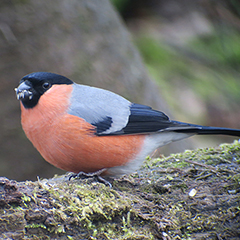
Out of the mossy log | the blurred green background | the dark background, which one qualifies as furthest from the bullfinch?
the blurred green background

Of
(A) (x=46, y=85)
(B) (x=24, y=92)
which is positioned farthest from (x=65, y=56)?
(B) (x=24, y=92)

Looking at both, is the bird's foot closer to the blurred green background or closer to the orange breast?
the orange breast

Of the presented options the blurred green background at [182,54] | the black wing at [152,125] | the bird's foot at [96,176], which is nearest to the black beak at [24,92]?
the black wing at [152,125]

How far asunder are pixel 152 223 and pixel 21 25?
3981 millimetres

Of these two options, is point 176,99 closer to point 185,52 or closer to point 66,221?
point 185,52

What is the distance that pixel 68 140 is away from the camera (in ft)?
9.97

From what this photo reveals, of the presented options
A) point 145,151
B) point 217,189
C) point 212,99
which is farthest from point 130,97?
point 212,99

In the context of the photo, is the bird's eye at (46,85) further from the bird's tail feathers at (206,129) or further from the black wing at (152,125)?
the bird's tail feathers at (206,129)

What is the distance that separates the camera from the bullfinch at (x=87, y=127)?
3.09m

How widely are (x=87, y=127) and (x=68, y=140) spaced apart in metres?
0.24

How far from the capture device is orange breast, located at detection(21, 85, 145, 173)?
3061 millimetres

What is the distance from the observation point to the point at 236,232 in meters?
2.61

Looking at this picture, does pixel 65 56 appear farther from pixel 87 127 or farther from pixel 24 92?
pixel 87 127

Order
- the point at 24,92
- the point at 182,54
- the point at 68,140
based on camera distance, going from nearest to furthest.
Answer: the point at 68,140 → the point at 24,92 → the point at 182,54
